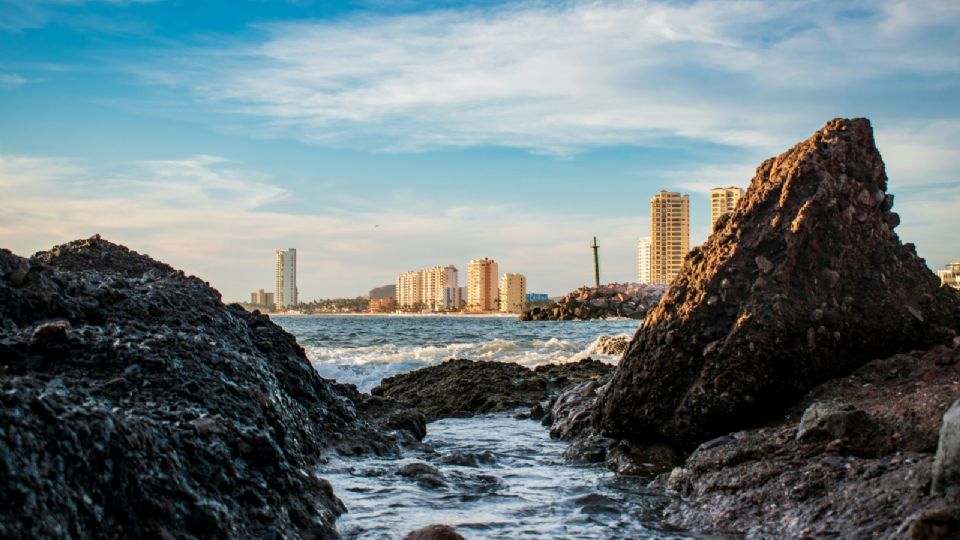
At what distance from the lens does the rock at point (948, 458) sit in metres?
4.30

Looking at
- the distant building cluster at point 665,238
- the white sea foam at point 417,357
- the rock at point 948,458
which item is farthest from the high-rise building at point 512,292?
the rock at point 948,458

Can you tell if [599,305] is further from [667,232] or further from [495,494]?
[495,494]

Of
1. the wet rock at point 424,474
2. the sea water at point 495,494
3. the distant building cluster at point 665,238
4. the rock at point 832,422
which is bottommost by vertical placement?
the sea water at point 495,494

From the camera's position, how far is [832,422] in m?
5.71

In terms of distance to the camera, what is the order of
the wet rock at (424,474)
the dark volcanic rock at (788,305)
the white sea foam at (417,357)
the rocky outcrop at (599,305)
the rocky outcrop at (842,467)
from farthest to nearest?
the rocky outcrop at (599,305)
the white sea foam at (417,357)
the dark volcanic rock at (788,305)
the wet rock at (424,474)
the rocky outcrop at (842,467)

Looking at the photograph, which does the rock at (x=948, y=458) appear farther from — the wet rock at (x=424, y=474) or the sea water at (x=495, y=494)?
the wet rock at (x=424, y=474)

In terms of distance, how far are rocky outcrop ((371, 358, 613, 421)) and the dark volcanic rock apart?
184 inches

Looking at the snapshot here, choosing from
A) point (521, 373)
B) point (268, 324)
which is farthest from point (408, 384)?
point (268, 324)

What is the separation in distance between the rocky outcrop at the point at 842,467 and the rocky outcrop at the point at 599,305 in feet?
283

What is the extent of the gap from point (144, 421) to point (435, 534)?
1717 millimetres

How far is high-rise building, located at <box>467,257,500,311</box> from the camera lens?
18338 centimetres

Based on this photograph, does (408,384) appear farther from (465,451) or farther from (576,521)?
(576,521)

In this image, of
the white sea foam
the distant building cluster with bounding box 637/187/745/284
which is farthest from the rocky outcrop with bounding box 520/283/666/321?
the white sea foam

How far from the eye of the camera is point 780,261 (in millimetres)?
7207
